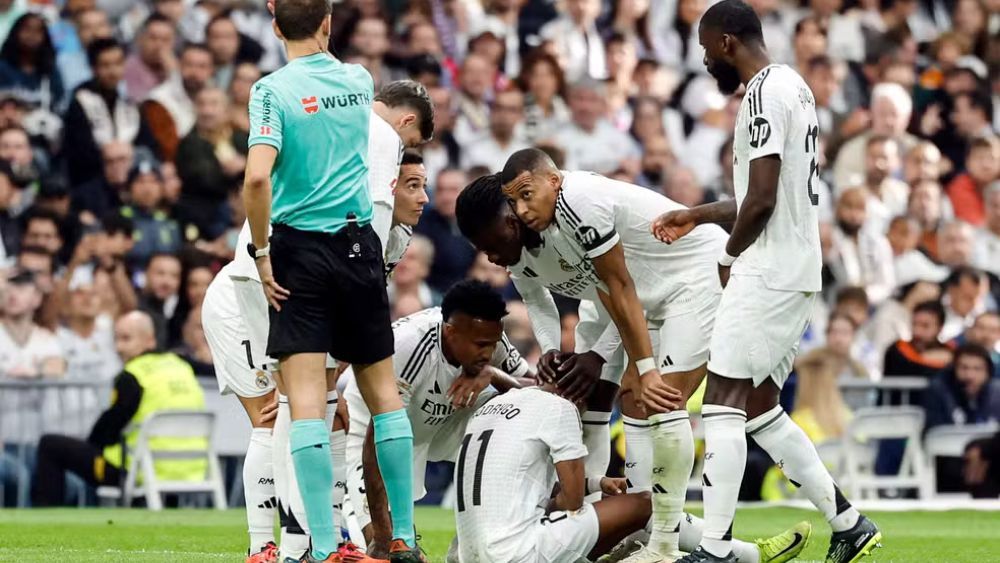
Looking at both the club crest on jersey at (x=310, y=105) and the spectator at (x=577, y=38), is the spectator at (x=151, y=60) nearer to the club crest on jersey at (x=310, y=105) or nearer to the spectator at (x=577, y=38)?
the spectator at (x=577, y=38)

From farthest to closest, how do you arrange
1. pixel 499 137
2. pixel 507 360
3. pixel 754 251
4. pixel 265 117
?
pixel 499 137 → pixel 507 360 → pixel 754 251 → pixel 265 117

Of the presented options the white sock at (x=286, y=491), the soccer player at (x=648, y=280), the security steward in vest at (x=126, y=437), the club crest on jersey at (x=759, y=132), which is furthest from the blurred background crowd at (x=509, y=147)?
the club crest on jersey at (x=759, y=132)

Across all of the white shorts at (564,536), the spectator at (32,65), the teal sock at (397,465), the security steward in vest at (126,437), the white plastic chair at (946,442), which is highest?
the spectator at (32,65)

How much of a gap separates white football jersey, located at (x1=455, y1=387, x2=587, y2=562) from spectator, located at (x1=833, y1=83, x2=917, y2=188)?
1077 centimetres

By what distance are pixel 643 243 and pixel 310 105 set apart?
7.21 ft

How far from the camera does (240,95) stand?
16.7 metres

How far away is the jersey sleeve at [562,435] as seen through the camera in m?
8.30

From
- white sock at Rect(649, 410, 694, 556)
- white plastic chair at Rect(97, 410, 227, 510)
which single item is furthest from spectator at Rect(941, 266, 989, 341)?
white sock at Rect(649, 410, 694, 556)

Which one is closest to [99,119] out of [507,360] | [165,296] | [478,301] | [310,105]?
[165,296]

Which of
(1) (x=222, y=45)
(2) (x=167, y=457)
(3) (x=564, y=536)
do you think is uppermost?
(1) (x=222, y=45)

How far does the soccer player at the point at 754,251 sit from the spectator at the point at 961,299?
905cm

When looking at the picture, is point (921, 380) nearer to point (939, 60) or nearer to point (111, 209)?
point (939, 60)

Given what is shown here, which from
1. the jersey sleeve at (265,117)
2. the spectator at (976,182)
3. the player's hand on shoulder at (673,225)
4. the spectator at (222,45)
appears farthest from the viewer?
the spectator at (976,182)

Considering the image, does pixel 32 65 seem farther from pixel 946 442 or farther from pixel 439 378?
pixel 946 442
